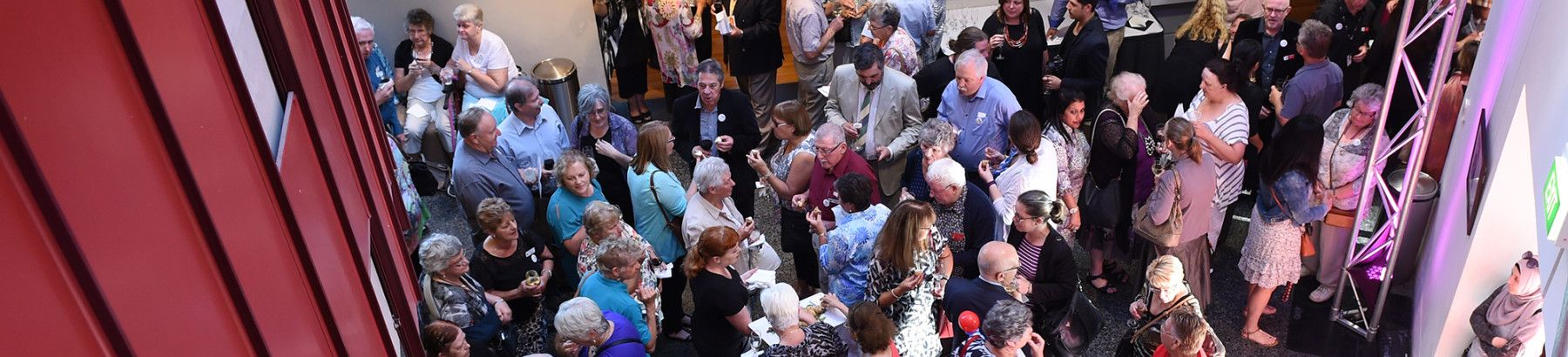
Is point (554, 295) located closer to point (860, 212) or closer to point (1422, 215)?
point (860, 212)

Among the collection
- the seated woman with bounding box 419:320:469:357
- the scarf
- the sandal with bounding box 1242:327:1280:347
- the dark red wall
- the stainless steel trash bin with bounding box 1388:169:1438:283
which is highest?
the dark red wall

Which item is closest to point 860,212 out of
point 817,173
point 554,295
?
point 817,173

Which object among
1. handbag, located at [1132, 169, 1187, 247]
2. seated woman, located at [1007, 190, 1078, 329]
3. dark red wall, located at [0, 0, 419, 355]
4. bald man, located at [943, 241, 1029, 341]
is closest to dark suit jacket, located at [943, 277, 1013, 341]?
bald man, located at [943, 241, 1029, 341]

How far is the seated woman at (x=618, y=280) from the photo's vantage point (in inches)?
172

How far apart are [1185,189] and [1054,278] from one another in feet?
2.85

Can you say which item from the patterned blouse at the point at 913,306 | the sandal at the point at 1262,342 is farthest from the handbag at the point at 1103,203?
the patterned blouse at the point at 913,306

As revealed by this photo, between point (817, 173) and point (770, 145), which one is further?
point (770, 145)

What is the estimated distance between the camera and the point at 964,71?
5.70 meters

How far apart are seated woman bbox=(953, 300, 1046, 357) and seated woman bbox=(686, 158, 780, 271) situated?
1331 mm

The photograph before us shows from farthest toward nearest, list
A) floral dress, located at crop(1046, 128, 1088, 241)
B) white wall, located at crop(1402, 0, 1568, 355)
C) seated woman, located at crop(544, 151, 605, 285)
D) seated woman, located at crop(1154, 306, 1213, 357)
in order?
floral dress, located at crop(1046, 128, 1088, 241) → seated woman, located at crop(544, 151, 605, 285) → seated woman, located at crop(1154, 306, 1213, 357) → white wall, located at crop(1402, 0, 1568, 355)

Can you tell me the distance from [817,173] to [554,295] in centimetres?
147

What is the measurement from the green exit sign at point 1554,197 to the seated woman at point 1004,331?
5.28 feet

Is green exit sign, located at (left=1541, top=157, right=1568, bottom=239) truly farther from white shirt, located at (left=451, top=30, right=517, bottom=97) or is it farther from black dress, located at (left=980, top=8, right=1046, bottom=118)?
white shirt, located at (left=451, top=30, right=517, bottom=97)

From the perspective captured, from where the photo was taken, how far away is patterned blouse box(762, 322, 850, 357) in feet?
13.3
